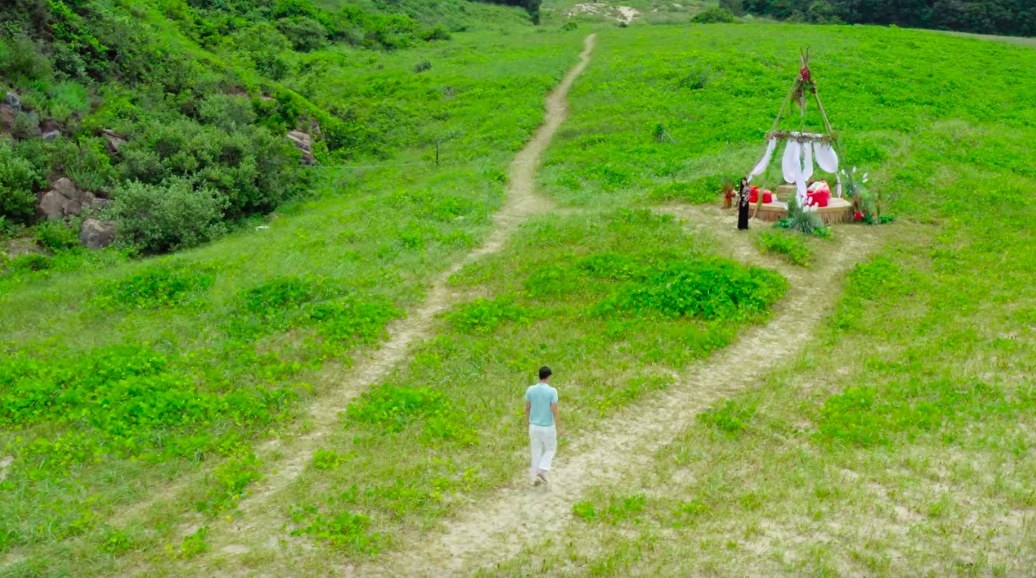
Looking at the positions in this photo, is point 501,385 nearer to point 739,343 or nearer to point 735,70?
point 739,343

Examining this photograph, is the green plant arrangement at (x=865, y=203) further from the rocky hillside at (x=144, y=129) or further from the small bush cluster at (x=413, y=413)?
the rocky hillside at (x=144, y=129)

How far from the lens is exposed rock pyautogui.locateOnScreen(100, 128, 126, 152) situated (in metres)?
28.2

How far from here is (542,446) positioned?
11.7 metres

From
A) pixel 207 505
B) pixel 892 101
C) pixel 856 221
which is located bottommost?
pixel 207 505

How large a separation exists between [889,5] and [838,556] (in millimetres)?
80176

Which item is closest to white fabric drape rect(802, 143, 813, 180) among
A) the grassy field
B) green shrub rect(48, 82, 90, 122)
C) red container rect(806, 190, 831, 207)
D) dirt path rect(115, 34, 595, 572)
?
red container rect(806, 190, 831, 207)

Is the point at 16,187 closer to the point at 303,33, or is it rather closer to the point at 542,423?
the point at 542,423

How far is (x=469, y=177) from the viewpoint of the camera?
30.4m

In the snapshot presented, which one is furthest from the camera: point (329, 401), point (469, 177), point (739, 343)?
point (469, 177)

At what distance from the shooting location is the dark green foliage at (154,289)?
19688 millimetres

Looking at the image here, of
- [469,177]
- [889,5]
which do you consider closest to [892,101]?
[469,177]

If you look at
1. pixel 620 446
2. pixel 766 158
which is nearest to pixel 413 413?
pixel 620 446

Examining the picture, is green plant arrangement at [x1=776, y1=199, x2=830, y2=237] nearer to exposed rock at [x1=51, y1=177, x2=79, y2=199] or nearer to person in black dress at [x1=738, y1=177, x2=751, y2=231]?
person in black dress at [x1=738, y1=177, x2=751, y2=231]

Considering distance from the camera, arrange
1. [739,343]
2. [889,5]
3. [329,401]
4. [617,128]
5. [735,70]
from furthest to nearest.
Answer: [889,5]
[735,70]
[617,128]
[739,343]
[329,401]
